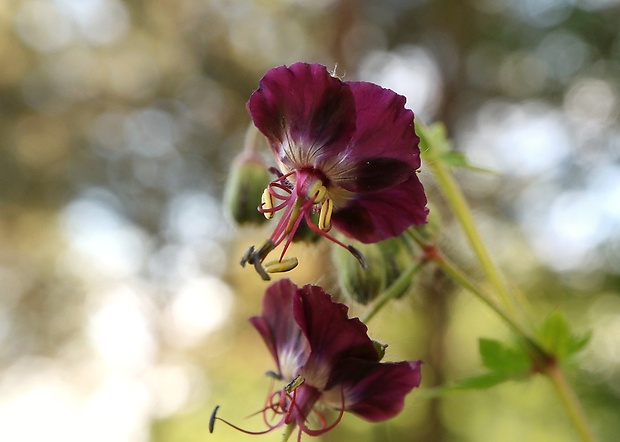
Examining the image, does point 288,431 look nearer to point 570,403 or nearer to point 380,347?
point 380,347

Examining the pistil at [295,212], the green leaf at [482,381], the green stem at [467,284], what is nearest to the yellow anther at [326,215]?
the pistil at [295,212]

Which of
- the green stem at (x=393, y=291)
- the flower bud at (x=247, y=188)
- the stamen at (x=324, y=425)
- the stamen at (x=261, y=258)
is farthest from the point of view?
the flower bud at (x=247, y=188)

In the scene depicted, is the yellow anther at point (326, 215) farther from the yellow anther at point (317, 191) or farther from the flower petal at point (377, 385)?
the flower petal at point (377, 385)

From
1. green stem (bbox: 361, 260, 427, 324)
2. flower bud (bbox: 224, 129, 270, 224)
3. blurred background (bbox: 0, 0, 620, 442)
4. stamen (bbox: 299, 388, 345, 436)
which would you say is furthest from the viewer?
blurred background (bbox: 0, 0, 620, 442)

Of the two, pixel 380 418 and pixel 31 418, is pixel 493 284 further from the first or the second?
pixel 31 418

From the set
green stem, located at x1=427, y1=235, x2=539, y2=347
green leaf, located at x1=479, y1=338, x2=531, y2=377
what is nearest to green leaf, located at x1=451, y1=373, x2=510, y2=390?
green leaf, located at x1=479, y1=338, x2=531, y2=377

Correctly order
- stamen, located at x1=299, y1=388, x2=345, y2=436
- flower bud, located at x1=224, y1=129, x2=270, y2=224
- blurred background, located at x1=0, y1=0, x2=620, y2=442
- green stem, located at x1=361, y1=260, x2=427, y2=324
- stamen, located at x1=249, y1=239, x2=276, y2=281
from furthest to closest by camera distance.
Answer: blurred background, located at x1=0, y1=0, x2=620, y2=442 < flower bud, located at x1=224, y1=129, x2=270, y2=224 < green stem, located at x1=361, y1=260, x2=427, y2=324 < stamen, located at x1=299, y1=388, x2=345, y2=436 < stamen, located at x1=249, y1=239, x2=276, y2=281

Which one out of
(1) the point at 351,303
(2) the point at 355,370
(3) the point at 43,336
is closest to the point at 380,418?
(2) the point at 355,370

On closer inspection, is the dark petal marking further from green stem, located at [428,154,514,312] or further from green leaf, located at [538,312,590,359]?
green leaf, located at [538,312,590,359]
